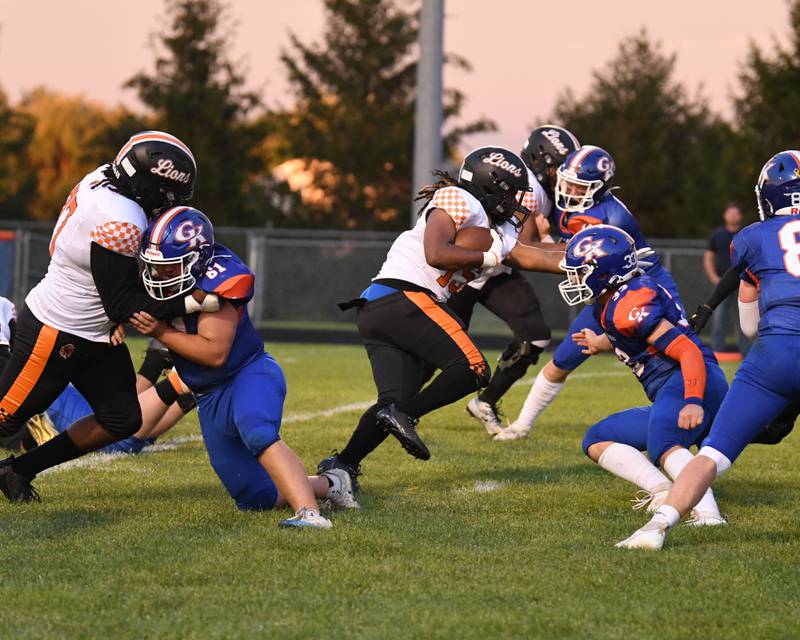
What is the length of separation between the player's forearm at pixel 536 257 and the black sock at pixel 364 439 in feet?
3.66

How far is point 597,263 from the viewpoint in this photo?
5191 millimetres

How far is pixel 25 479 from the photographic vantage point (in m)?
5.64

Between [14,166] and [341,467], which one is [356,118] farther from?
[341,467]

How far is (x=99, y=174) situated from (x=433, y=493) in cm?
214

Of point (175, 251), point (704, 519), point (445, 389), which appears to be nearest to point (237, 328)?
point (175, 251)

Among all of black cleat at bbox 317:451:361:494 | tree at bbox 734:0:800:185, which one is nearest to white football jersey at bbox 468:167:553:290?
black cleat at bbox 317:451:361:494

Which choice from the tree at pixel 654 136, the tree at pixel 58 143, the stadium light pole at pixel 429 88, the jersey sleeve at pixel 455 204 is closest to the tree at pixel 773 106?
the tree at pixel 654 136

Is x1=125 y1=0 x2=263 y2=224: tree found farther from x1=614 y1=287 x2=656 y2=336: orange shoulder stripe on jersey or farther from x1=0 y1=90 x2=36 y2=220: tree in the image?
x1=614 y1=287 x2=656 y2=336: orange shoulder stripe on jersey

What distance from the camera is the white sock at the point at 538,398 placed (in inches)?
319

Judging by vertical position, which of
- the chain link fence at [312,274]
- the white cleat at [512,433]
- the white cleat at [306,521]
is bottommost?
the chain link fence at [312,274]

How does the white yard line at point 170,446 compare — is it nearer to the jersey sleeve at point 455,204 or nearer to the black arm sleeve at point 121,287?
the jersey sleeve at point 455,204

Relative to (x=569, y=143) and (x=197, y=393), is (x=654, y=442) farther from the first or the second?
(x=569, y=143)

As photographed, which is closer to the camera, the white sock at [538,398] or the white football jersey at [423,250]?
the white football jersey at [423,250]

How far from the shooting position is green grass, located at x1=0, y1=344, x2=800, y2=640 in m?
3.71
